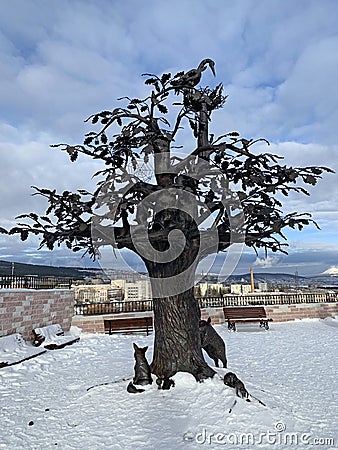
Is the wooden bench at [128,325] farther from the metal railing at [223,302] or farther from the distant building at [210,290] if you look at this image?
the distant building at [210,290]

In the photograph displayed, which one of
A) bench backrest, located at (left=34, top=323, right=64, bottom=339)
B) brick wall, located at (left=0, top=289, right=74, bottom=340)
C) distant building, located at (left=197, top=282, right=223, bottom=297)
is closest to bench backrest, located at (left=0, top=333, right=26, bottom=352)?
brick wall, located at (left=0, top=289, right=74, bottom=340)

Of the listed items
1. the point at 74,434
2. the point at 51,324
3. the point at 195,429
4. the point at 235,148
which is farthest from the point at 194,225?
the point at 51,324

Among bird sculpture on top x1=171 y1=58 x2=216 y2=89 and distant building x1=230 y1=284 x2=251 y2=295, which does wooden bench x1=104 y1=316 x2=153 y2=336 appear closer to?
bird sculpture on top x1=171 y1=58 x2=216 y2=89

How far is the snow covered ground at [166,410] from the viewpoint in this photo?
11.9 ft

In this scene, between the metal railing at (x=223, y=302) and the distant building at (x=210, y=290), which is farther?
the distant building at (x=210, y=290)

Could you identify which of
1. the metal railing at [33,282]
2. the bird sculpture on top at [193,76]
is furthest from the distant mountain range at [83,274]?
the bird sculpture on top at [193,76]

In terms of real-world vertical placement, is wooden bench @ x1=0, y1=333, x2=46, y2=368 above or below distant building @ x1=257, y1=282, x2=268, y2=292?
below

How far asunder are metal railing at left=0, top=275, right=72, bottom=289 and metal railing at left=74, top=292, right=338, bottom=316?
1.15m

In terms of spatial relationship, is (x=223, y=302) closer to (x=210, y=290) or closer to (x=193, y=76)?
(x=210, y=290)

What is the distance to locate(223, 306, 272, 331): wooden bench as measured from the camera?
12641mm

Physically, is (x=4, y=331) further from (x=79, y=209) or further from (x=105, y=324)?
(x=79, y=209)

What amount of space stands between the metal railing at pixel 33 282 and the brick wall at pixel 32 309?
31 centimetres

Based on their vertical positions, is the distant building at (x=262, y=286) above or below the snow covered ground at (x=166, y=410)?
above

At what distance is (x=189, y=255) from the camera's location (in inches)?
203
